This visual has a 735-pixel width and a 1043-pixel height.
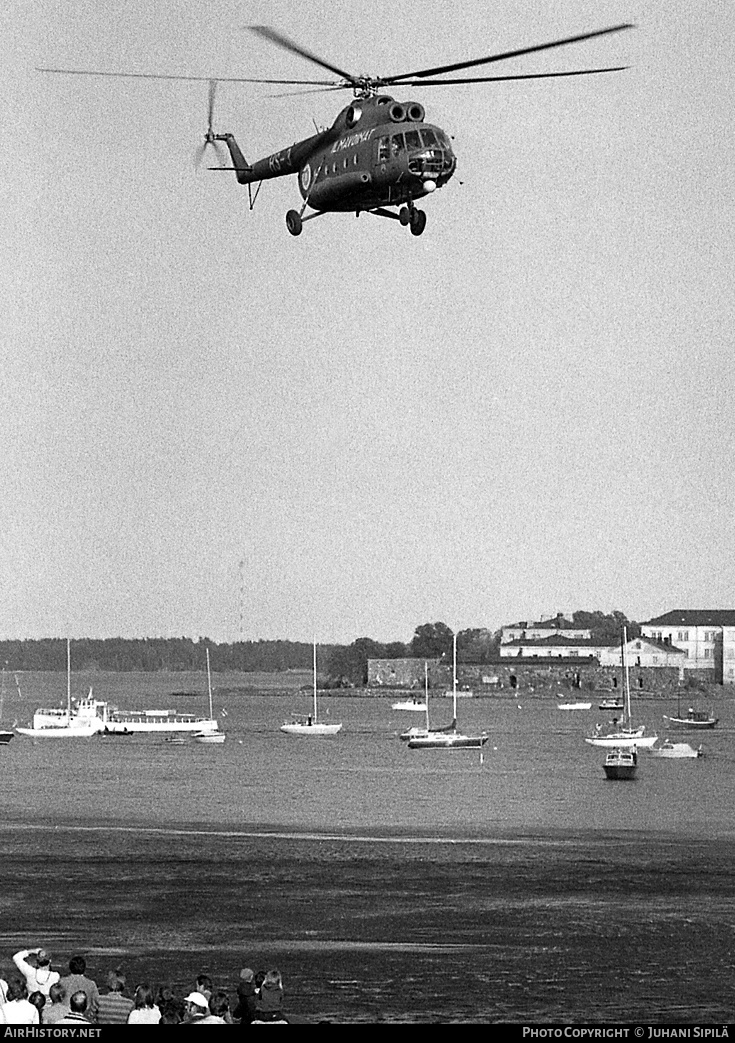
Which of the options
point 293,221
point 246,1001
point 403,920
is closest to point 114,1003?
point 246,1001

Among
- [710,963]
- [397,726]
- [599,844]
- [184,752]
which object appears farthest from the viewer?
[397,726]

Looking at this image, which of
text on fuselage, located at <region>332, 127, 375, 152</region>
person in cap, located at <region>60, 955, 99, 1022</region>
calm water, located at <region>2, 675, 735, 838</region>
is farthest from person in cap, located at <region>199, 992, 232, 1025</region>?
calm water, located at <region>2, 675, 735, 838</region>

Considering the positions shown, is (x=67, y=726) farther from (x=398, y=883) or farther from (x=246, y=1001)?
(x=246, y=1001)

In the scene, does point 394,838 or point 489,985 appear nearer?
point 489,985
